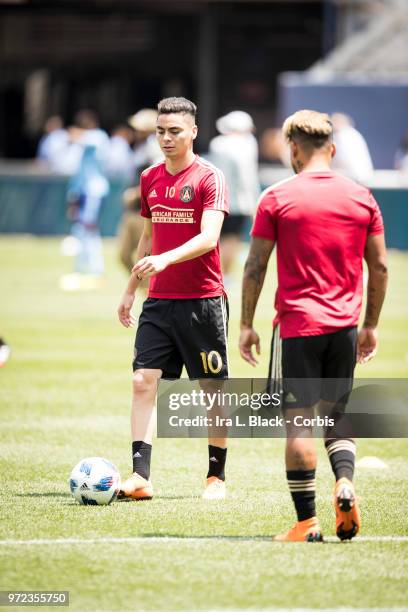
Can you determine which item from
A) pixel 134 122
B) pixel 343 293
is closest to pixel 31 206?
pixel 134 122

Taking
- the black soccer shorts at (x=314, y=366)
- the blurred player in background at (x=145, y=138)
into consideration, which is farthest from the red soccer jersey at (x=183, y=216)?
the blurred player in background at (x=145, y=138)

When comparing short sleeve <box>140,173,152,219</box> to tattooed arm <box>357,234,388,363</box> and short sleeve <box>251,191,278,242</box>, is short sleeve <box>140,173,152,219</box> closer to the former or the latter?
short sleeve <box>251,191,278,242</box>

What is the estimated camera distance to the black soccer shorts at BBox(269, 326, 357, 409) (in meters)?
6.50

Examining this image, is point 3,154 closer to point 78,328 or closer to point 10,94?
point 10,94

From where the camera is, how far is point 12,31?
133ft

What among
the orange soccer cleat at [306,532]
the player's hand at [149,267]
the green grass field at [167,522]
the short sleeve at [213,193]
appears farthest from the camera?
the short sleeve at [213,193]

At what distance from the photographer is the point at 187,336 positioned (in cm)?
769

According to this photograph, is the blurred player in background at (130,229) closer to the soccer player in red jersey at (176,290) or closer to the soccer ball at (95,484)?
the soccer player in red jersey at (176,290)

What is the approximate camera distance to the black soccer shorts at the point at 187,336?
7.69 metres

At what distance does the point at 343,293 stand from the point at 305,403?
0.57m

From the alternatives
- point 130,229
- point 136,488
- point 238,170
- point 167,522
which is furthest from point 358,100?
point 167,522

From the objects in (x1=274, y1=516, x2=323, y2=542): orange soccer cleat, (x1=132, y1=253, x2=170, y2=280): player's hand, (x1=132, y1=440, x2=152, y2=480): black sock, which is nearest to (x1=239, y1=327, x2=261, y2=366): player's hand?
(x1=132, y1=253, x2=170, y2=280): player's hand

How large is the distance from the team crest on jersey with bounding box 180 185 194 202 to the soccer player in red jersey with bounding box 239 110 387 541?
1.08 metres

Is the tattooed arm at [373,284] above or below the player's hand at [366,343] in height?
above
